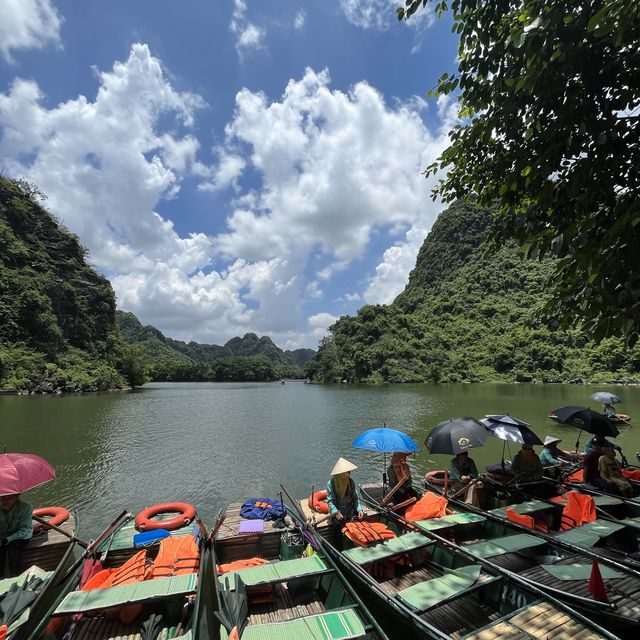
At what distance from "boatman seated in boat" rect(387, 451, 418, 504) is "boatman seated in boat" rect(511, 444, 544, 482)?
8.42 feet

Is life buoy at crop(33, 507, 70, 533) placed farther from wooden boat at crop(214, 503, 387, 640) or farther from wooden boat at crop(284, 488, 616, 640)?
wooden boat at crop(284, 488, 616, 640)

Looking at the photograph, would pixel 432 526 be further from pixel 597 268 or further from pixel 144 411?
pixel 144 411

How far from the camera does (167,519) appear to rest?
7.96 meters

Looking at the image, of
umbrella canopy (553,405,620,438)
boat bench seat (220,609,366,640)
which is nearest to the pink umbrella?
boat bench seat (220,609,366,640)

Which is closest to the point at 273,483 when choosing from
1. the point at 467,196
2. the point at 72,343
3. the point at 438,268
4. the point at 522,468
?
the point at 522,468

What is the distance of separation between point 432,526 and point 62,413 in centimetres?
3092

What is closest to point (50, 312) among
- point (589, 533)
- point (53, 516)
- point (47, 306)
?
point (47, 306)

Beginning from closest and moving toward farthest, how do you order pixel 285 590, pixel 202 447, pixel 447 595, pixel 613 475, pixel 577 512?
pixel 447 595 < pixel 285 590 < pixel 577 512 < pixel 613 475 < pixel 202 447

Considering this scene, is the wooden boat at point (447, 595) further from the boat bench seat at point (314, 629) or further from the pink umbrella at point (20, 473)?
the pink umbrella at point (20, 473)

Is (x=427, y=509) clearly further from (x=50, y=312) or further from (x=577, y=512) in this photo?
(x=50, y=312)

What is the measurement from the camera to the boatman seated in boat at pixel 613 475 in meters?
8.14

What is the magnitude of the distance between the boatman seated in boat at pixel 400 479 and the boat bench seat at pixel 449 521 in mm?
1074

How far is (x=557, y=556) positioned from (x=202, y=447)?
1717 centimetres

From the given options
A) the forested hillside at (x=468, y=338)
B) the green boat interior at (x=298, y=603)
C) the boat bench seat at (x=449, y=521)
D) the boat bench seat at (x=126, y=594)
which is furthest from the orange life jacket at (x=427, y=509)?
the forested hillside at (x=468, y=338)
